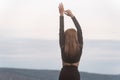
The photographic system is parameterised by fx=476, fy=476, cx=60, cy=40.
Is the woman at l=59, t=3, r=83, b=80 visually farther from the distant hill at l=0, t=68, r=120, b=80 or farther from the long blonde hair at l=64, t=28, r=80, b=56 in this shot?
the distant hill at l=0, t=68, r=120, b=80

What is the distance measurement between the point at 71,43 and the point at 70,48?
16 cm

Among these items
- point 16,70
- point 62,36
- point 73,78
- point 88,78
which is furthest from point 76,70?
point 16,70

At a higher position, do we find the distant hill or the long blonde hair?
the long blonde hair

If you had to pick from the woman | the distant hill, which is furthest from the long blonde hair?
the distant hill

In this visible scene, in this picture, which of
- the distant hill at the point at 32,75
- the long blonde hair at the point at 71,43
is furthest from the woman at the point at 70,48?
the distant hill at the point at 32,75

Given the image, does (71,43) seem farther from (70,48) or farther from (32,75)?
(32,75)

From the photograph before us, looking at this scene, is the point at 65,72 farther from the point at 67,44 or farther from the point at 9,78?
the point at 9,78

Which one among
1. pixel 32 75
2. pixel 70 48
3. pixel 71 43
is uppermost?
pixel 71 43

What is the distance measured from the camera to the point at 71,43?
1398 centimetres

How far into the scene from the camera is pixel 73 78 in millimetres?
14320

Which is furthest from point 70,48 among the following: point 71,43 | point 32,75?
point 32,75

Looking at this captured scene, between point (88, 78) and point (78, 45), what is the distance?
106730mm

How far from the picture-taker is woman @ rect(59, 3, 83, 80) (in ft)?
46.1

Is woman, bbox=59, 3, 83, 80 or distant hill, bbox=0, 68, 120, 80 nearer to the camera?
woman, bbox=59, 3, 83, 80
